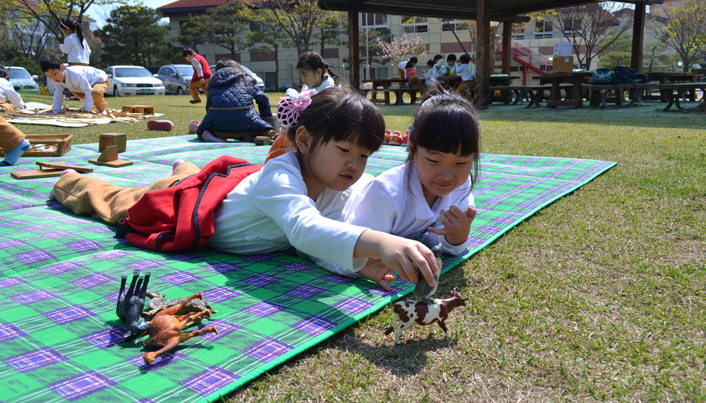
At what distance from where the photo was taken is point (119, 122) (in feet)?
30.2

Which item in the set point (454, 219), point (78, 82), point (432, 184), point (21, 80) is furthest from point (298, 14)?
point (454, 219)

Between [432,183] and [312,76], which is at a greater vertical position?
[312,76]

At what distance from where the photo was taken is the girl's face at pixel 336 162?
200 cm

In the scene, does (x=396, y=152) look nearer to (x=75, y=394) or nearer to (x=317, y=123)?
(x=317, y=123)

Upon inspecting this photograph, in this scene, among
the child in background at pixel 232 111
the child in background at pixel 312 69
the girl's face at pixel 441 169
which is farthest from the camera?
the child in background at pixel 312 69

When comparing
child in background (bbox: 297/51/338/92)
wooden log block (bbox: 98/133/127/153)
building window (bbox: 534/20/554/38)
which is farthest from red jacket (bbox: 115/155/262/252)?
building window (bbox: 534/20/554/38)

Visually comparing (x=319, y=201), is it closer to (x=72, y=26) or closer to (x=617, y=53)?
(x=72, y=26)

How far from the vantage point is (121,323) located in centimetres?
170

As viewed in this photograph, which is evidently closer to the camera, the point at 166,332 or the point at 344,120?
the point at 166,332

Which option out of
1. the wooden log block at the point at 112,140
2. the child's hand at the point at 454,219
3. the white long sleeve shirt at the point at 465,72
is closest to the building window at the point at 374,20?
the white long sleeve shirt at the point at 465,72

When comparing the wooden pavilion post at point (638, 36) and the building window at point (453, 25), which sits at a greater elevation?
the building window at point (453, 25)

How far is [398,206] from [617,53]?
34.8 meters

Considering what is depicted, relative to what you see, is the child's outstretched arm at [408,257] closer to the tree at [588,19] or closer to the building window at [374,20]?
the tree at [588,19]

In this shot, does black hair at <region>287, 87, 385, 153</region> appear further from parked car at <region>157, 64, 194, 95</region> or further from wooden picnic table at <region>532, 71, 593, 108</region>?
parked car at <region>157, 64, 194, 95</region>
